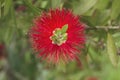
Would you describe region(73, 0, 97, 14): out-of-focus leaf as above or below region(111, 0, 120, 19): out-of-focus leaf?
above

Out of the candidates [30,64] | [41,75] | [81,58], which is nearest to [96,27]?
[81,58]

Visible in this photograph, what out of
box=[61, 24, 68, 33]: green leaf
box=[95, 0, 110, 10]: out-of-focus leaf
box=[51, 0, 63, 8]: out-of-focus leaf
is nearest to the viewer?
box=[61, 24, 68, 33]: green leaf

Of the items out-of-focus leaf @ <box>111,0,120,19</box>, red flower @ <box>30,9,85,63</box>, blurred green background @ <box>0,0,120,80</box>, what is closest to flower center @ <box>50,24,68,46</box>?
red flower @ <box>30,9,85,63</box>

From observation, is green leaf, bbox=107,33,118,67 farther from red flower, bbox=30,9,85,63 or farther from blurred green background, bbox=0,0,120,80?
red flower, bbox=30,9,85,63

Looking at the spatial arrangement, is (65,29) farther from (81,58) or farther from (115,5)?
(81,58)

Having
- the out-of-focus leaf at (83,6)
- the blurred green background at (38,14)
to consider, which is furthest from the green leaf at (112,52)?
the out-of-focus leaf at (83,6)

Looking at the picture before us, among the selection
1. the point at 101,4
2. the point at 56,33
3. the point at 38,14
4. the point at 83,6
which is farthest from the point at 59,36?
the point at 101,4
